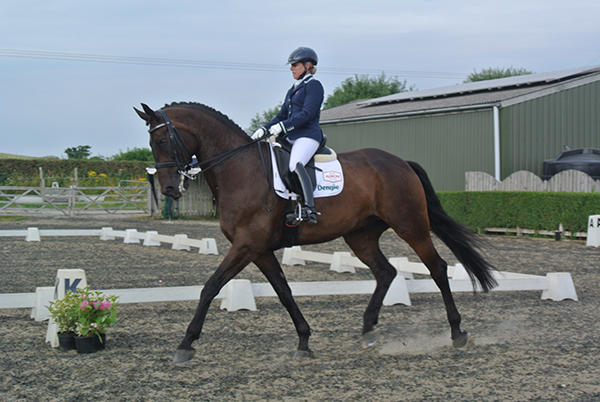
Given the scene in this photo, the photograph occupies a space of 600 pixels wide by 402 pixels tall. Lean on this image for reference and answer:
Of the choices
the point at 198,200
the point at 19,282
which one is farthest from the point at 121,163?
the point at 19,282

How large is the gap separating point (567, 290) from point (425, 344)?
290cm

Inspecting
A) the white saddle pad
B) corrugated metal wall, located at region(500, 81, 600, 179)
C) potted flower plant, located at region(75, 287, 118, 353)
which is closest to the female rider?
the white saddle pad

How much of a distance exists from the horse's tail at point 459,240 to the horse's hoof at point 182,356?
9.26ft

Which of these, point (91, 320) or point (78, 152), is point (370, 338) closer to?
point (91, 320)

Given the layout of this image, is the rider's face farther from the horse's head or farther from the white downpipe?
the white downpipe

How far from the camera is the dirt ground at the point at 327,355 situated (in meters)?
3.92

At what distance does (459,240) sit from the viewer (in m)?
5.91

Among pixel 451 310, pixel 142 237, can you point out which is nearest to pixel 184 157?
pixel 451 310

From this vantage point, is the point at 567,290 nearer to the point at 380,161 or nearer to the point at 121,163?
the point at 380,161

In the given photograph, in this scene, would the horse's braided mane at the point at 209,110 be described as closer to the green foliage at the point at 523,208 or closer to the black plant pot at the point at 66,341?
the black plant pot at the point at 66,341

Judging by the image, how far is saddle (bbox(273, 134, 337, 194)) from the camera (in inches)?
199

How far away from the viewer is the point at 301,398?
3.79 meters

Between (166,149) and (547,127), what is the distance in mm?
17906

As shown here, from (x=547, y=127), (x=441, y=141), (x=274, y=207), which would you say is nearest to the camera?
(x=274, y=207)
